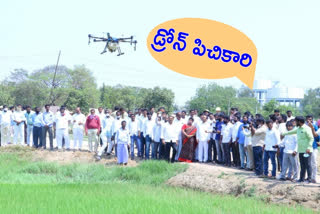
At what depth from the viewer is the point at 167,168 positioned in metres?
12.8

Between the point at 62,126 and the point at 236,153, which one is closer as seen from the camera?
the point at 236,153

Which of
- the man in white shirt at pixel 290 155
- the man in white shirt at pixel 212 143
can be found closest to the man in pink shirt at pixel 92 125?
the man in white shirt at pixel 212 143

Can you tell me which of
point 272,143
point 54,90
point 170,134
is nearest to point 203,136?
point 170,134

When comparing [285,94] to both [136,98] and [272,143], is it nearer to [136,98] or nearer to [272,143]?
[136,98]

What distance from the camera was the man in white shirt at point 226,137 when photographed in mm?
13148

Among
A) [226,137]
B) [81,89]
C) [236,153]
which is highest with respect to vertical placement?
[81,89]

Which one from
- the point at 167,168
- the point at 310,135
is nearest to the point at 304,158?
the point at 310,135

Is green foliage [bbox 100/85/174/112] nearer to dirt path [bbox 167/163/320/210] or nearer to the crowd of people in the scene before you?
the crowd of people

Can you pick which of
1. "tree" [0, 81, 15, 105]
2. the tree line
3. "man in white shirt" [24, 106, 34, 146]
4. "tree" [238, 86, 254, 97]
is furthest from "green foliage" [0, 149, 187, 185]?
"tree" [238, 86, 254, 97]

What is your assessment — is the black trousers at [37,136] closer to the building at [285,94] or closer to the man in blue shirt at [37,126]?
the man in blue shirt at [37,126]

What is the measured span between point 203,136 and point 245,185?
3.76 meters

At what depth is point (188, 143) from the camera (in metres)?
14.1

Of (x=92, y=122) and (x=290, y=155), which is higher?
(x=92, y=122)

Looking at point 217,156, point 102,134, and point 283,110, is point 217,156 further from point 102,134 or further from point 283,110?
point 283,110
